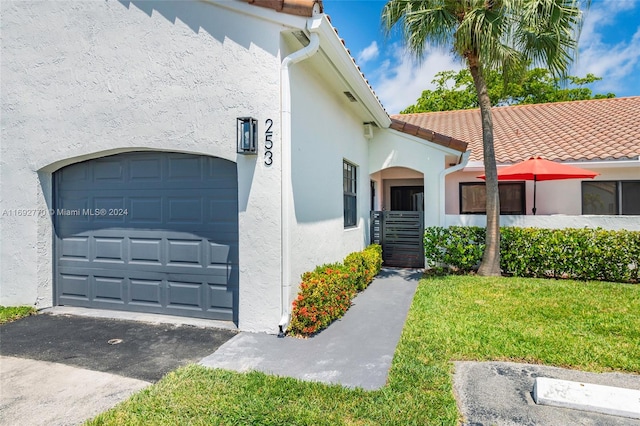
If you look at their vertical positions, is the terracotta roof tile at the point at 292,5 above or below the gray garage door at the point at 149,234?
above

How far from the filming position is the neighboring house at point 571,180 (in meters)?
9.52

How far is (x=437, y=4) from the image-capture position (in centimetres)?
772

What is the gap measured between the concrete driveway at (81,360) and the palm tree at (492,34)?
290 inches

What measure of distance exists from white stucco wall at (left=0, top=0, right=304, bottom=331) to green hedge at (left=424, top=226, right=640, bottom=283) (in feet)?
19.5

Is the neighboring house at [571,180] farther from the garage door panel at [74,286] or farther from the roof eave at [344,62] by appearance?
the garage door panel at [74,286]

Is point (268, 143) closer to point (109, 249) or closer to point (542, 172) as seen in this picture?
point (109, 249)

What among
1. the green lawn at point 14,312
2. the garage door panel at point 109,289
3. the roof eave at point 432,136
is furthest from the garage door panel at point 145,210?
the roof eave at point 432,136

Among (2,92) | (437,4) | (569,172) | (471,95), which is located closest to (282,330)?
(2,92)

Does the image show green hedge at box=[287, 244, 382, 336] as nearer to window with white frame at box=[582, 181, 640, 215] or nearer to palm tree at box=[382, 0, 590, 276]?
palm tree at box=[382, 0, 590, 276]

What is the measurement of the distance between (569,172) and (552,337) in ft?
19.3

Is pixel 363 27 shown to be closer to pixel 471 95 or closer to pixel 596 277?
pixel 596 277

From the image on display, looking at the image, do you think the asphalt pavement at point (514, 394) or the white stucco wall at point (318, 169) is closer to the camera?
the asphalt pavement at point (514, 394)

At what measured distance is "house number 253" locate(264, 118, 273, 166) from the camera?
496 cm

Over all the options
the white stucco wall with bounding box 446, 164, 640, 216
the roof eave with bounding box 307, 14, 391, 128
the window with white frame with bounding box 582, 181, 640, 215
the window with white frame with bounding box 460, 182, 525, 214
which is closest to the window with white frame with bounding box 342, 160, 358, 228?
the roof eave with bounding box 307, 14, 391, 128
